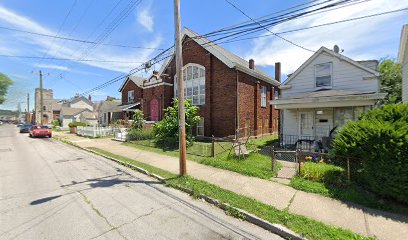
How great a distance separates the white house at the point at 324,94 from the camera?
433 inches

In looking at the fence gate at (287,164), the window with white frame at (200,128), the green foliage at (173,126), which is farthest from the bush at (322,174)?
the window with white frame at (200,128)

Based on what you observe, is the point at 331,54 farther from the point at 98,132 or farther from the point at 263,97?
the point at 98,132

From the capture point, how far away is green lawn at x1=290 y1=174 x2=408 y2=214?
4977mm

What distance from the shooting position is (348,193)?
5566 millimetres

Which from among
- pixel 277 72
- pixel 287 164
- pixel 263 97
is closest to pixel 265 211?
pixel 287 164

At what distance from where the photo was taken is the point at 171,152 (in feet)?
39.1

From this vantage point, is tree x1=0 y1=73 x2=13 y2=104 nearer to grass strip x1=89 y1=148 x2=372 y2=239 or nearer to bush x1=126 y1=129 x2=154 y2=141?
bush x1=126 y1=129 x2=154 y2=141

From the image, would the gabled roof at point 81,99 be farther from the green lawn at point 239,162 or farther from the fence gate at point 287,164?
the fence gate at point 287,164

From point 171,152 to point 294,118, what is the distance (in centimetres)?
828

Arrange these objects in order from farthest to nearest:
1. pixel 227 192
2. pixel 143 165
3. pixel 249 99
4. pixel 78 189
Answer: pixel 249 99, pixel 143 165, pixel 78 189, pixel 227 192

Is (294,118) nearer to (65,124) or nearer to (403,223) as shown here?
(403,223)

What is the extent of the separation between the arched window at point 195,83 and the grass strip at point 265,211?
11.7 metres

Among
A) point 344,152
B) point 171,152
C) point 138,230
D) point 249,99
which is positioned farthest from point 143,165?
point 249,99

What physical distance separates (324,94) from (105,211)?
11861 mm
